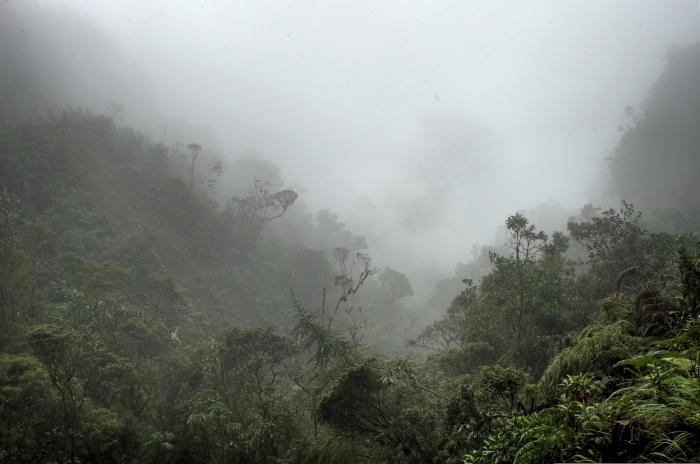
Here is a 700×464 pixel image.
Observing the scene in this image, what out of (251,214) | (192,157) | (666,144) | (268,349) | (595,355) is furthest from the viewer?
(666,144)

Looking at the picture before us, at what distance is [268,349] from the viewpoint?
14.3 m

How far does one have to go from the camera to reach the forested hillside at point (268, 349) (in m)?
3.44

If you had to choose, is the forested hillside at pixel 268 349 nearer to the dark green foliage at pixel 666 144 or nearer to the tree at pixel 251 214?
the tree at pixel 251 214

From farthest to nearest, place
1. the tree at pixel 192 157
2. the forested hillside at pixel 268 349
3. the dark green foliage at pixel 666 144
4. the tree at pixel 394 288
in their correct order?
the tree at pixel 394 288
the dark green foliage at pixel 666 144
the tree at pixel 192 157
the forested hillside at pixel 268 349

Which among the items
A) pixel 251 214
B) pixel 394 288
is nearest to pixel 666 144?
pixel 394 288

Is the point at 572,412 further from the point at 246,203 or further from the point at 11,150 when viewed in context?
the point at 246,203

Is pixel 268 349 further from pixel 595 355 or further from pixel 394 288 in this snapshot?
pixel 394 288

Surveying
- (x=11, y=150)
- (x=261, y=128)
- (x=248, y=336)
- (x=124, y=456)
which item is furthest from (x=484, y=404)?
(x=261, y=128)

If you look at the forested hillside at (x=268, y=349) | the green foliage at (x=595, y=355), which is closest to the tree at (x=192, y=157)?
the forested hillside at (x=268, y=349)

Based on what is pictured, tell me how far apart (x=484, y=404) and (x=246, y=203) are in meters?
35.9

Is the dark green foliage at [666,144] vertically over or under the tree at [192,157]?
over

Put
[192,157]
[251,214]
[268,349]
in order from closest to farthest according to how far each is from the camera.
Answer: [268,349] < [251,214] < [192,157]

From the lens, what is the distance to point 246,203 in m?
38.1

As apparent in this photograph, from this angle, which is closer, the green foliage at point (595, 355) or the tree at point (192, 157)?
the green foliage at point (595, 355)
